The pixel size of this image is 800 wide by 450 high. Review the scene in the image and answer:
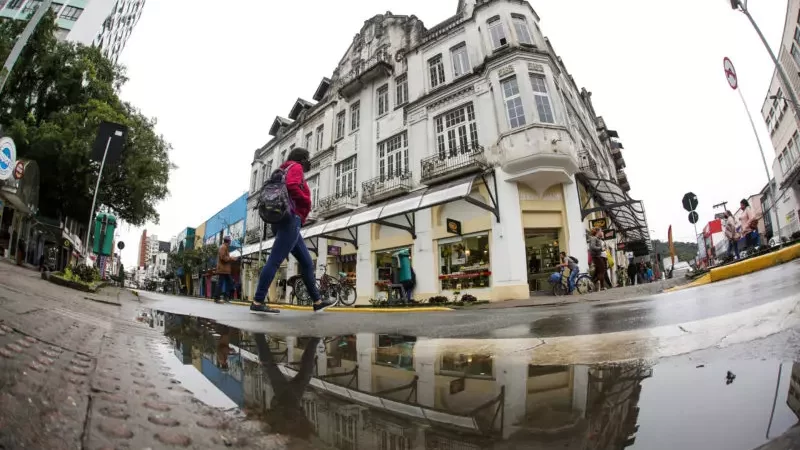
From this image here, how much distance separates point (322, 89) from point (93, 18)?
20589 millimetres

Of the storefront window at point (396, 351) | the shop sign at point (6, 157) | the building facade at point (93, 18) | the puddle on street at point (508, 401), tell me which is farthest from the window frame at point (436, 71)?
the building facade at point (93, 18)

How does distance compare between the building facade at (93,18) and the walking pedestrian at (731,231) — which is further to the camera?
the building facade at (93,18)

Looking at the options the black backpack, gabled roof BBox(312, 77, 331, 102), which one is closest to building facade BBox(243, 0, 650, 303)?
gabled roof BBox(312, 77, 331, 102)

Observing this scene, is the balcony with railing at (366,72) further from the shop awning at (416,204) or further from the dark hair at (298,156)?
→ the dark hair at (298,156)

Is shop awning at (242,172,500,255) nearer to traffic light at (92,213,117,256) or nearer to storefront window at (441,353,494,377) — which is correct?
traffic light at (92,213,117,256)

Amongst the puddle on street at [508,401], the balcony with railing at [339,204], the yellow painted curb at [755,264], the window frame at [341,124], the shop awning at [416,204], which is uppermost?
the window frame at [341,124]

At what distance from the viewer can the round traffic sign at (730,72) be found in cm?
1380

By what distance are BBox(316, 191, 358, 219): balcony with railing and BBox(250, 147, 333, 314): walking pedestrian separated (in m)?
12.6

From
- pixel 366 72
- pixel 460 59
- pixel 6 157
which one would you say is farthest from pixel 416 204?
pixel 6 157

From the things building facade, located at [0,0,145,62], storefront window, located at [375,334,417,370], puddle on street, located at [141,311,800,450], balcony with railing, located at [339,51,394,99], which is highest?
building facade, located at [0,0,145,62]

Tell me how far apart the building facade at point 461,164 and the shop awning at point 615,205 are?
0.14 metres

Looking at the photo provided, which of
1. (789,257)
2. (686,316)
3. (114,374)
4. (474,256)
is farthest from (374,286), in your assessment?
(114,374)

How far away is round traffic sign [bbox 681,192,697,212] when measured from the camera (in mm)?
11680

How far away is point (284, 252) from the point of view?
412 cm
